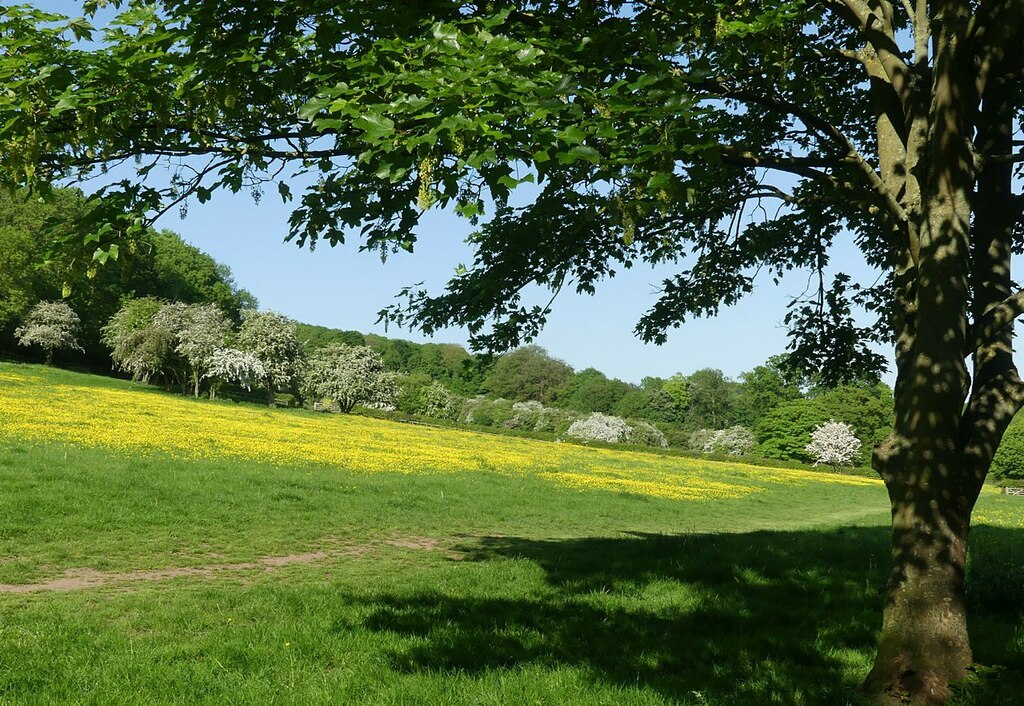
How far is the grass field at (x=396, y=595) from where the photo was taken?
5836 mm

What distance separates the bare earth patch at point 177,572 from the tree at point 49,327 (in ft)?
205

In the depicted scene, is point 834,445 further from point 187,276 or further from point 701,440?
point 187,276

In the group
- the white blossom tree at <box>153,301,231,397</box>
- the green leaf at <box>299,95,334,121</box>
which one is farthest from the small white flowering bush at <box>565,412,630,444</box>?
the green leaf at <box>299,95,334,121</box>

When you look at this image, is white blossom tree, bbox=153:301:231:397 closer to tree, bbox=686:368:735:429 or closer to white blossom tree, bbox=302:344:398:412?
white blossom tree, bbox=302:344:398:412

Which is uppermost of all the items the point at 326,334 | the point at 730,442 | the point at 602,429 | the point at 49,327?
the point at 326,334

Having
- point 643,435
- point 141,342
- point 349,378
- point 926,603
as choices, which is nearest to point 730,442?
point 643,435

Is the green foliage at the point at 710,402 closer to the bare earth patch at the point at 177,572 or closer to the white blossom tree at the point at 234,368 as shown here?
the white blossom tree at the point at 234,368

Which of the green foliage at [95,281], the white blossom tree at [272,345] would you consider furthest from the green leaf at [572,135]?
the white blossom tree at [272,345]

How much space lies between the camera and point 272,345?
63.9 m

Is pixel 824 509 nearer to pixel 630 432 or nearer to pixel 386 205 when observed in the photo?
pixel 386 205

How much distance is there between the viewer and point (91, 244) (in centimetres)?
559

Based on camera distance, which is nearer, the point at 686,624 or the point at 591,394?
the point at 686,624

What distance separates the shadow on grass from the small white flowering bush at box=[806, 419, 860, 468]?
79.5 metres

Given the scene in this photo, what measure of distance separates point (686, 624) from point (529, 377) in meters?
129
